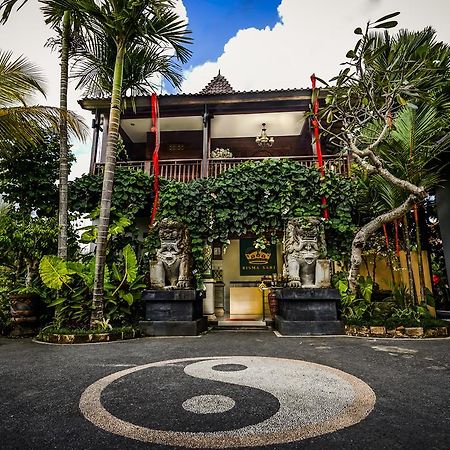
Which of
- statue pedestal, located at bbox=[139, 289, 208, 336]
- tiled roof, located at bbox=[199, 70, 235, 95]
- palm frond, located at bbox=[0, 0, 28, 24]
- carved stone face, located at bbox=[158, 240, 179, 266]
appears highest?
tiled roof, located at bbox=[199, 70, 235, 95]

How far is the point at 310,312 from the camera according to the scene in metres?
5.02

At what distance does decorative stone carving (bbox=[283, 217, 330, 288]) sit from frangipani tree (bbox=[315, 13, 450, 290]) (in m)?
0.66

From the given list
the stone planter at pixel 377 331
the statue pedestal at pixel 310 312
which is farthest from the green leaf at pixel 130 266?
the stone planter at pixel 377 331

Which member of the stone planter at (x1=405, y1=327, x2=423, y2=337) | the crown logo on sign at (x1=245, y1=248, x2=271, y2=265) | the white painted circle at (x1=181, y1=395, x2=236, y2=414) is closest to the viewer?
the white painted circle at (x1=181, y1=395, x2=236, y2=414)

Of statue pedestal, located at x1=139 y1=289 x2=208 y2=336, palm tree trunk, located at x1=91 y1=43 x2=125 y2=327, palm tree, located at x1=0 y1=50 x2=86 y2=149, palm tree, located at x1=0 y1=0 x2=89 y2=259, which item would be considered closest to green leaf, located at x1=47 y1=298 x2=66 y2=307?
palm tree trunk, located at x1=91 y1=43 x2=125 y2=327

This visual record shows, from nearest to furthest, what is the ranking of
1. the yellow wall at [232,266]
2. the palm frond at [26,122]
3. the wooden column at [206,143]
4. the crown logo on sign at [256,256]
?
1. the palm frond at [26,122]
2. the wooden column at [206,143]
3. the yellow wall at [232,266]
4. the crown logo on sign at [256,256]

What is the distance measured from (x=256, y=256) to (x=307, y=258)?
4981mm

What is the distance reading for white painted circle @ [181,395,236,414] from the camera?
5.69ft

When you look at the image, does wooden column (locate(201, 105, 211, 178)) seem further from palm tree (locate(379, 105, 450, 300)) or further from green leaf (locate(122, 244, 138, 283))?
palm tree (locate(379, 105, 450, 300))

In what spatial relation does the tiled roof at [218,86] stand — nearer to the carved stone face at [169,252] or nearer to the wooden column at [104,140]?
the wooden column at [104,140]

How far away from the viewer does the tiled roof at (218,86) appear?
34.6 feet

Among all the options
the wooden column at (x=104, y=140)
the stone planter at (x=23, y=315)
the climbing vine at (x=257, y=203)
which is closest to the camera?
the stone planter at (x=23, y=315)

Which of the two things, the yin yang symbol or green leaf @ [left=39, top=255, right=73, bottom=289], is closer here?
the yin yang symbol

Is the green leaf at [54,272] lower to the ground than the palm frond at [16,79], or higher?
lower
